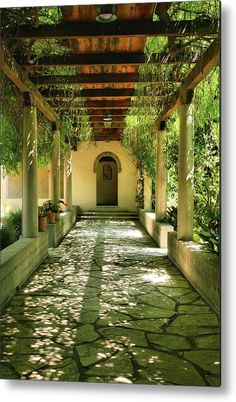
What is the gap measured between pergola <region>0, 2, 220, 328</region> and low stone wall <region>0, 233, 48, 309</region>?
1.50ft

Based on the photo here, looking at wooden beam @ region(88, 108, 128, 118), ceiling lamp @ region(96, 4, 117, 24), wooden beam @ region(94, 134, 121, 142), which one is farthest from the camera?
wooden beam @ region(94, 134, 121, 142)

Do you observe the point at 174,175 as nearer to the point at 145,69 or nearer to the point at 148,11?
the point at 145,69

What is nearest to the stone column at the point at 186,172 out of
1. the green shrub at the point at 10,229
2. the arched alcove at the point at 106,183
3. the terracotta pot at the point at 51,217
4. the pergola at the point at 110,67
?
the pergola at the point at 110,67

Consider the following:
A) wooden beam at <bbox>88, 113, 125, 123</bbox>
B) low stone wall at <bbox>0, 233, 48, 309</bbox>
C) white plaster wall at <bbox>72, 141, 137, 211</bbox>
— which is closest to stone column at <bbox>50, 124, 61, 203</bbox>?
wooden beam at <bbox>88, 113, 125, 123</bbox>

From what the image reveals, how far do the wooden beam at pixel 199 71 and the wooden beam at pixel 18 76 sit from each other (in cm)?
245

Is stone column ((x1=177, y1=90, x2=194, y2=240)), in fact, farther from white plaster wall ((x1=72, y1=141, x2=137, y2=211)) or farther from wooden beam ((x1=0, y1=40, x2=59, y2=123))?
white plaster wall ((x1=72, y1=141, x2=137, y2=211))

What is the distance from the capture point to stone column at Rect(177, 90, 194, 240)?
7602mm

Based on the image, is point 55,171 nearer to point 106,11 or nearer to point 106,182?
point 106,11

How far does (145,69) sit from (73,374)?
547 cm

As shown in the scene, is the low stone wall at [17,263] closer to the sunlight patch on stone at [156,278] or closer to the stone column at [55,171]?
the sunlight patch on stone at [156,278]

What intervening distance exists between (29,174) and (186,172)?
2.77 meters

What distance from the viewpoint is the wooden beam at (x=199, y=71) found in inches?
206

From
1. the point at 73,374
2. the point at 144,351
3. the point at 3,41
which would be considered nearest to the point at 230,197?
the point at 144,351

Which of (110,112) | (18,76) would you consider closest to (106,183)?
(110,112)
